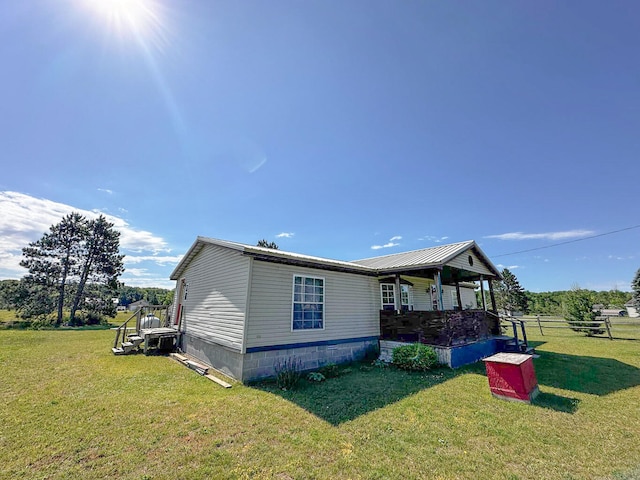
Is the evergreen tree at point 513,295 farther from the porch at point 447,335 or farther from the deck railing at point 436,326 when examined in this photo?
the deck railing at point 436,326

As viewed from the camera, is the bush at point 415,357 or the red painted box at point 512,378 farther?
the bush at point 415,357

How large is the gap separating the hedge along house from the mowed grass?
1.26 m

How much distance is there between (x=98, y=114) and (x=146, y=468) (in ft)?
35.6

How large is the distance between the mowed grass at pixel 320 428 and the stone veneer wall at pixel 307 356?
63 centimetres

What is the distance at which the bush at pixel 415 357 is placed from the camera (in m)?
8.26

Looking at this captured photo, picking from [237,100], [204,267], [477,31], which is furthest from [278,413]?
[477,31]

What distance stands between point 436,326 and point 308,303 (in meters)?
4.64

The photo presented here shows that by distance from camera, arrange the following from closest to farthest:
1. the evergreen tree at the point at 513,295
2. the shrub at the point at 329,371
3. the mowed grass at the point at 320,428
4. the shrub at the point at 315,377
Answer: the mowed grass at the point at 320,428, the shrub at the point at 315,377, the shrub at the point at 329,371, the evergreen tree at the point at 513,295

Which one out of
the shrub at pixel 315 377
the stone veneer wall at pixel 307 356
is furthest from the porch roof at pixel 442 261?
the shrub at pixel 315 377

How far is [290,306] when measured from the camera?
8.32 metres

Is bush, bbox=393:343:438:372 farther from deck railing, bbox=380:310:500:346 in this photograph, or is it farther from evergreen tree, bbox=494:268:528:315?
evergreen tree, bbox=494:268:528:315

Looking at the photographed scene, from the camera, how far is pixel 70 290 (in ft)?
93.8

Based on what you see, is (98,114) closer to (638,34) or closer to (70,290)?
(638,34)

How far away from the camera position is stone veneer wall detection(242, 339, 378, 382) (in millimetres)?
7352
